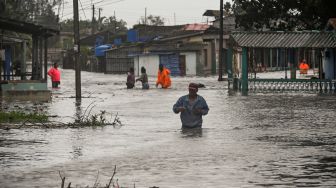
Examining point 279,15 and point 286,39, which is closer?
point 286,39

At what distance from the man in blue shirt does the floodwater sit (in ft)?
1.35

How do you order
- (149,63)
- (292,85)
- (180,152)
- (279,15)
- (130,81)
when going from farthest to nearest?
(149,63) → (279,15) → (130,81) → (292,85) → (180,152)

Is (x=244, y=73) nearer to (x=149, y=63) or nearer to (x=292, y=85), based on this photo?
(x=292, y=85)

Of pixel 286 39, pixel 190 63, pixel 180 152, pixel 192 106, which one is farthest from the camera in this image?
pixel 190 63

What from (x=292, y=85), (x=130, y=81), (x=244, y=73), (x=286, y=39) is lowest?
(x=292, y=85)

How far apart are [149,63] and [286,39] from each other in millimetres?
39937

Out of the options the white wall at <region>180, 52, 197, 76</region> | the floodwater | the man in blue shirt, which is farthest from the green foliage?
the white wall at <region>180, 52, 197, 76</region>

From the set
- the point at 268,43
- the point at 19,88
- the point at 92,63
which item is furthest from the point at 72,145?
the point at 92,63

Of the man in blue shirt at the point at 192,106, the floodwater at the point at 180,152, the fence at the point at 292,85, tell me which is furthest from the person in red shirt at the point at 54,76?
the man in blue shirt at the point at 192,106

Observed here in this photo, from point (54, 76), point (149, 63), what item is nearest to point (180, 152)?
point (54, 76)

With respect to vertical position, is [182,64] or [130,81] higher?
[182,64]

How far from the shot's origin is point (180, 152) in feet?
47.4

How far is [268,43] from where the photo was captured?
3831 cm

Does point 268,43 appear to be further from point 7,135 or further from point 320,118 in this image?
point 7,135
